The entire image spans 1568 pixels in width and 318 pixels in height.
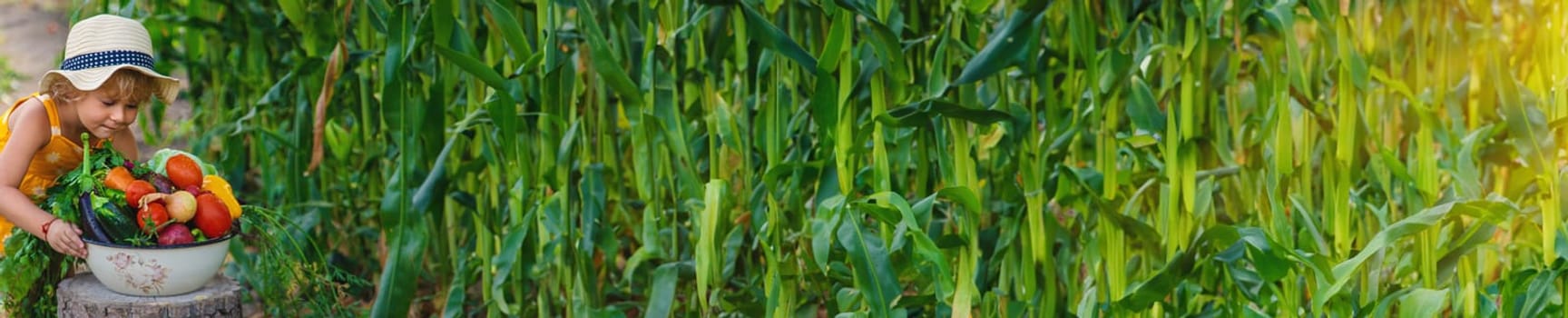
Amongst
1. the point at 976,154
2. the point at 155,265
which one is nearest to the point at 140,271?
the point at 155,265

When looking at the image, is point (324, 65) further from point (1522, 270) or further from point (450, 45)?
point (1522, 270)

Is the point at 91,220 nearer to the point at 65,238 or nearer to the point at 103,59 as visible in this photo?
the point at 65,238

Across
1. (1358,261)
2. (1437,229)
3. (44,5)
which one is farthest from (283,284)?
(44,5)

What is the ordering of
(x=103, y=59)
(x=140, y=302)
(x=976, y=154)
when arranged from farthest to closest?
1. (x=976, y=154)
2. (x=140, y=302)
3. (x=103, y=59)

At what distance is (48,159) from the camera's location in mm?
1938

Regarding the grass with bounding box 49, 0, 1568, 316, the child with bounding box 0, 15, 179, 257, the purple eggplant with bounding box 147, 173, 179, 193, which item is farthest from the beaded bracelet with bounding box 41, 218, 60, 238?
the grass with bounding box 49, 0, 1568, 316

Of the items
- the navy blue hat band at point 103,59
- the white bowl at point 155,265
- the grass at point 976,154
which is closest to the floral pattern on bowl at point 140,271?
the white bowl at point 155,265

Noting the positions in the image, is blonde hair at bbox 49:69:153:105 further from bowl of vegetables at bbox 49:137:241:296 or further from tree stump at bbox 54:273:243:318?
tree stump at bbox 54:273:243:318

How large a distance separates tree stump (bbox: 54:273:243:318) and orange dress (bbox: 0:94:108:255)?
0.43 ft

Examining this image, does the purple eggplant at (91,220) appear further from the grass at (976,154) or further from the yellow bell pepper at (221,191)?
the grass at (976,154)

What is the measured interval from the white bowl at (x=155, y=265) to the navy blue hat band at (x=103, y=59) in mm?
203

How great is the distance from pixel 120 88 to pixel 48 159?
0.53ft

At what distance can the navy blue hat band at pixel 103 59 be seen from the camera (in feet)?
6.06

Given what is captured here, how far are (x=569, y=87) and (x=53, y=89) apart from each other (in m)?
0.69
